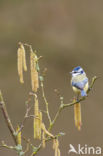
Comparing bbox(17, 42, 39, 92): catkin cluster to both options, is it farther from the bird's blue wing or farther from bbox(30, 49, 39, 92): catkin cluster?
the bird's blue wing

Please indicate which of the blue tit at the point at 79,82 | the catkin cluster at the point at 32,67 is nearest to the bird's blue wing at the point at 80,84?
the blue tit at the point at 79,82

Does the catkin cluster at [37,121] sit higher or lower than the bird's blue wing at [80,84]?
lower

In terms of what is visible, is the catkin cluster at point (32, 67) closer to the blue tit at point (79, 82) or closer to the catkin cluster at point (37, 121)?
the catkin cluster at point (37, 121)

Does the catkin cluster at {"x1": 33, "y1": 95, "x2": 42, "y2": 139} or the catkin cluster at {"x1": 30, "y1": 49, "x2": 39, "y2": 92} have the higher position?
the catkin cluster at {"x1": 30, "y1": 49, "x2": 39, "y2": 92}

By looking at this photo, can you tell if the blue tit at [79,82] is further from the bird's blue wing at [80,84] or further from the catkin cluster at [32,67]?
the catkin cluster at [32,67]

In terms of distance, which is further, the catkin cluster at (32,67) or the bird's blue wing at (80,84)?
the bird's blue wing at (80,84)

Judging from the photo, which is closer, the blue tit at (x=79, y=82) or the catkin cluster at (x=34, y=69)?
the catkin cluster at (x=34, y=69)

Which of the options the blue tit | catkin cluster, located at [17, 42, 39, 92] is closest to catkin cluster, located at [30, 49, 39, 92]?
catkin cluster, located at [17, 42, 39, 92]

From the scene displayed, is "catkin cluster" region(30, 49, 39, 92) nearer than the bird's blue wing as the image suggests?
Yes

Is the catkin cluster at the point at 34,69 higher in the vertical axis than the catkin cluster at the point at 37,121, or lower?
higher

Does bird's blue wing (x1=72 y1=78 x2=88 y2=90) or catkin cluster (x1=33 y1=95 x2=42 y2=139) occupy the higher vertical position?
bird's blue wing (x1=72 y1=78 x2=88 y2=90)

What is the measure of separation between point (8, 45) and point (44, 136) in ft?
9.22

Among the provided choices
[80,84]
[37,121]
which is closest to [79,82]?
[80,84]

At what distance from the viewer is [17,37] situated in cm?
423
